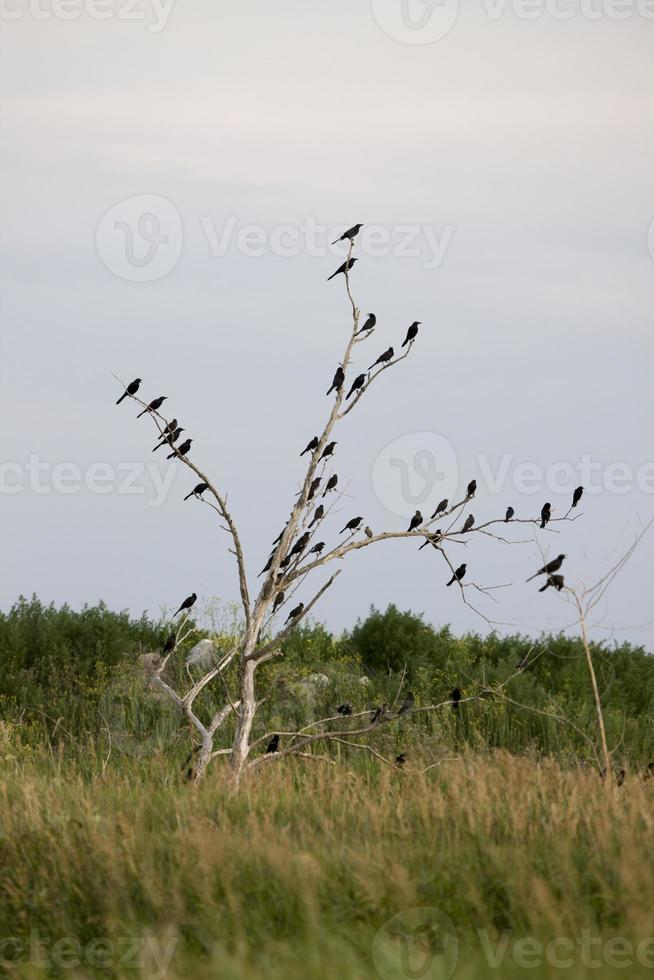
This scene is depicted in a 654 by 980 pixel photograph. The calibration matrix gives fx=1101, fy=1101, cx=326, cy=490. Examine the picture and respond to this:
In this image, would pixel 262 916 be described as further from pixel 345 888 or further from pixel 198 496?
pixel 198 496

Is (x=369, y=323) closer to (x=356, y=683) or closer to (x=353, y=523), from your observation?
(x=353, y=523)

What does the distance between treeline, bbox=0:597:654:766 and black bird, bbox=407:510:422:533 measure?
2.67m

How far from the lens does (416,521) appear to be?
1035 centimetres

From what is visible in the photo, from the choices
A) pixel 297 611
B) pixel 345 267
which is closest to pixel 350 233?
pixel 345 267

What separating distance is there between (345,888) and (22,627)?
1259cm

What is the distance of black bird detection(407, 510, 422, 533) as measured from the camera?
406 inches
